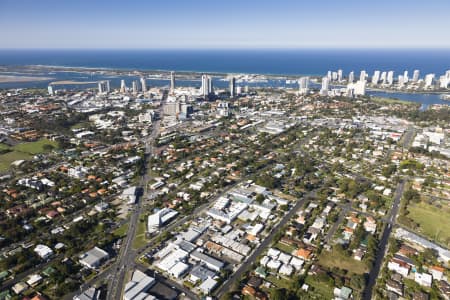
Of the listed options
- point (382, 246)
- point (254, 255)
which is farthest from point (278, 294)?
point (382, 246)

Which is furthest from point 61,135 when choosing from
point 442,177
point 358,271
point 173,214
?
point 442,177

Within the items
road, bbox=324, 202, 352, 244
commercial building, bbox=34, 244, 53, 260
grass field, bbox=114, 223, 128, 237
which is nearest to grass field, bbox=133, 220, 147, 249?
grass field, bbox=114, 223, 128, 237

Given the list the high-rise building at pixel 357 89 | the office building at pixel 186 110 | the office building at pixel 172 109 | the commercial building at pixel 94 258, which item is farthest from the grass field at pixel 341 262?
the high-rise building at pixel 357 89

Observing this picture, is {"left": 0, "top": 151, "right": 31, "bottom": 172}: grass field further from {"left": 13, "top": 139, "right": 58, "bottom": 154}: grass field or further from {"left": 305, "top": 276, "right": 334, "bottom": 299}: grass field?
{"left": 305, "top": 276, "right": 334, "bottom": 299}: grass field

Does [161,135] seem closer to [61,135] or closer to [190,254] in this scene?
[61,135]

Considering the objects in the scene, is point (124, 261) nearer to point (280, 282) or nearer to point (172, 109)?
point (280, 282)

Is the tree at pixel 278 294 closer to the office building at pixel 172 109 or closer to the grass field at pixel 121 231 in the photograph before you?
the grass field at pixel 121 231

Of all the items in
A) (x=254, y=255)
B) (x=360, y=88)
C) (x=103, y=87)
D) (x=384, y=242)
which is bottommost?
(x=254, y=255)
